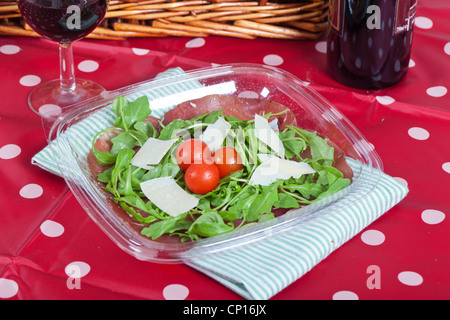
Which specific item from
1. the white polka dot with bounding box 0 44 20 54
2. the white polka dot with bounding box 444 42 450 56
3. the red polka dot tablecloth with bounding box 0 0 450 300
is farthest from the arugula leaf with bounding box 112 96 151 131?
the white polka dot with bounding box 444 42 450 56

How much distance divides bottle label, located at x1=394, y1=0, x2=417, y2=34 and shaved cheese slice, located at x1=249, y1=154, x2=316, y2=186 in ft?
0.97

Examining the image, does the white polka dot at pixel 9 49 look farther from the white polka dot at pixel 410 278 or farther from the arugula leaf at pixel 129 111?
the white polka dot at pixel 410 278

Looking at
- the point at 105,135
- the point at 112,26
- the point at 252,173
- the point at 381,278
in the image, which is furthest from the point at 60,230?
the point at 112,26

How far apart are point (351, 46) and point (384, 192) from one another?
28 centimetres

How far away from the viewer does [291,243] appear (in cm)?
80

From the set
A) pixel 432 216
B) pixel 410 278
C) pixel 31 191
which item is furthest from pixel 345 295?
pixel 31 191

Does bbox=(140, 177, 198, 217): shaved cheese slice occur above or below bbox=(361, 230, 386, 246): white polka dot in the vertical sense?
above

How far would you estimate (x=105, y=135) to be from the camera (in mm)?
920

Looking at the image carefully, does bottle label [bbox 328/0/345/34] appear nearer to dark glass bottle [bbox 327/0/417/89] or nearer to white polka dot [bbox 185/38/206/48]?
dark glass bottle [bbox 327/0/417/89]

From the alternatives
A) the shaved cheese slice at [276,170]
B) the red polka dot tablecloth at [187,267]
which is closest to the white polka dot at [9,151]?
the red polka dot tablecloth at [187,267]

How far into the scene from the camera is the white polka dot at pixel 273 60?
1.19m

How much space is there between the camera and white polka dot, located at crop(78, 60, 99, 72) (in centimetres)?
116
